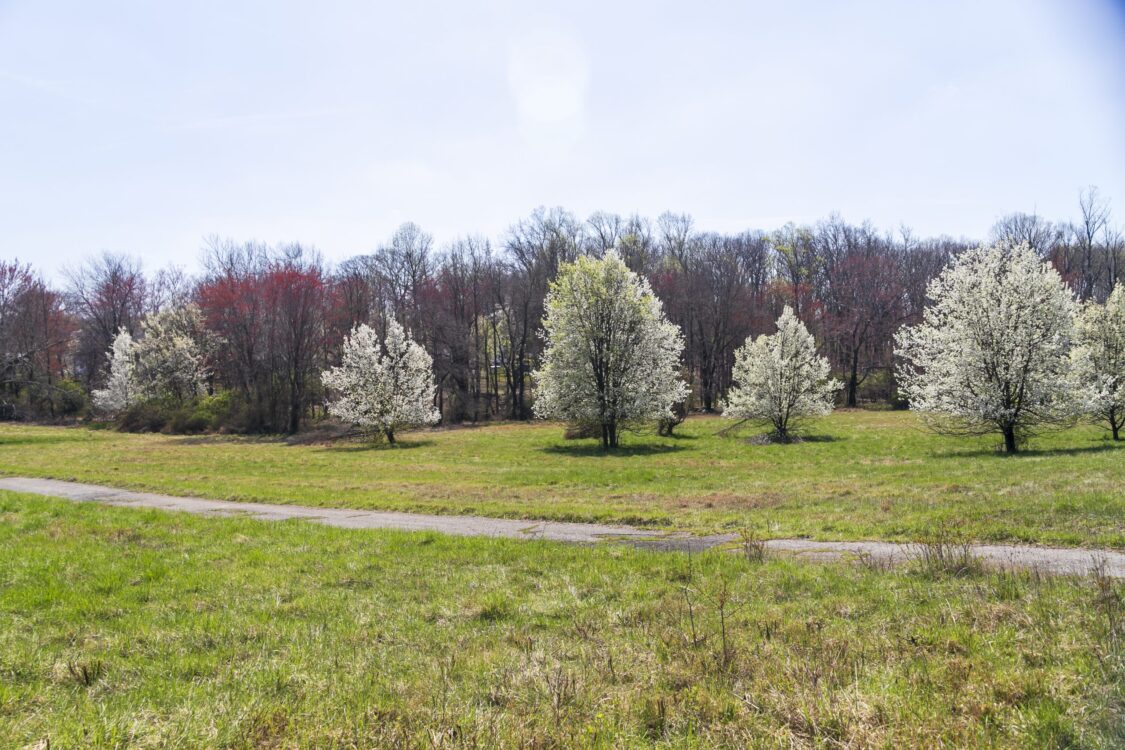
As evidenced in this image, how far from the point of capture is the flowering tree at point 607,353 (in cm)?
3228

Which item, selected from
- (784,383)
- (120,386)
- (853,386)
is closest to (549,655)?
(784,383)

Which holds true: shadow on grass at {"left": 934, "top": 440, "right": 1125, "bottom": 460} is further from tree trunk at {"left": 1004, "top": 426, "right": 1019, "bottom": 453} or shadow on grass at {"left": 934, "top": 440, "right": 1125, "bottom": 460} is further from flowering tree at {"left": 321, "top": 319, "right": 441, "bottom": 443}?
flowering tree at {"left": 321, "top": 319, "right": 441, "bottom": 443}

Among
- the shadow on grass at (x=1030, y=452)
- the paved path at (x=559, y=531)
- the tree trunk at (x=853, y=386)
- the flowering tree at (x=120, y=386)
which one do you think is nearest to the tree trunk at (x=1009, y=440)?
the shadow on grass at (x=1030, y=452)

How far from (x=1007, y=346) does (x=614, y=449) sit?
17.0 metres

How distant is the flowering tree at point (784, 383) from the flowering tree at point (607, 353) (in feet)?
16.0

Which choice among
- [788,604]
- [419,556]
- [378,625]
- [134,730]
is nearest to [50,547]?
[419,556]

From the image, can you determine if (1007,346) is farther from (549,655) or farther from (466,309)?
(466,309)

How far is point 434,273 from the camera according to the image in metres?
66.2

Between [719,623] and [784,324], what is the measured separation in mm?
30866

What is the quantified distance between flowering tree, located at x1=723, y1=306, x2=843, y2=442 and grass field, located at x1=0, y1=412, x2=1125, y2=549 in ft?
7.33

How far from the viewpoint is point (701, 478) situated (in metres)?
19.8

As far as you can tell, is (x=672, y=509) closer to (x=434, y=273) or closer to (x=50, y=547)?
(x=50, y=547)

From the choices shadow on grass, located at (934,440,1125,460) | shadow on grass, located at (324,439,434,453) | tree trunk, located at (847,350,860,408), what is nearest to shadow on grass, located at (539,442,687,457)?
shadow on grass, located at (324,439,434,453)

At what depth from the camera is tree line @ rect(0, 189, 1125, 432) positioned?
51.3 m
